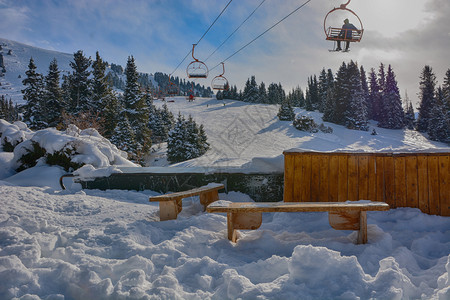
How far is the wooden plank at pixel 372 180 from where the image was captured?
4.83 m

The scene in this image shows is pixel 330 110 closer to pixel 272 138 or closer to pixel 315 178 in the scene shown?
pixel 272 138

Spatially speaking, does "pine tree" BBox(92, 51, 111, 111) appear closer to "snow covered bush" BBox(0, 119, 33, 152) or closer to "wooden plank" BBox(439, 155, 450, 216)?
"snow covered bush" BBox(0, 119, 33, 152)

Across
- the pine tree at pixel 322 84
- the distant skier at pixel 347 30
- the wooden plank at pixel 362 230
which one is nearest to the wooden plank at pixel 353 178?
the wooden plank at pixel 362 230

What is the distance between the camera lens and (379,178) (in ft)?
15.8

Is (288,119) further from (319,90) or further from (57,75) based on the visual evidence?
(57,75)

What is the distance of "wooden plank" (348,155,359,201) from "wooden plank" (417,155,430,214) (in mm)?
980

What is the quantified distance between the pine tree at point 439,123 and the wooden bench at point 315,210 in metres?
51.8

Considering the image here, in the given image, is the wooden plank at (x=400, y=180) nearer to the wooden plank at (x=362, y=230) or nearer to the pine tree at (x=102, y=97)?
the wooden plank at (x=362, y=230)

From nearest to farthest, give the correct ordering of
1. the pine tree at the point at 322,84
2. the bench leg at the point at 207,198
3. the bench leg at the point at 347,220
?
1. the bench leg at the point at 347,220
2. the bench leg at the point at 207,198
3. the pine tree at the point at 322,84

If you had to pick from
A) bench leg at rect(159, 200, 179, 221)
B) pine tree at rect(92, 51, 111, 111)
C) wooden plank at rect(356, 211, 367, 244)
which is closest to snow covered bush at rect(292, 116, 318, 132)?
pine tree at rect(92, 51, 111, 111)

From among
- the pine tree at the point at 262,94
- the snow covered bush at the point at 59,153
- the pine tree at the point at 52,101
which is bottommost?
the snow covered bush at the point at 59,153

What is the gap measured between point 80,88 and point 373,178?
32293 mm

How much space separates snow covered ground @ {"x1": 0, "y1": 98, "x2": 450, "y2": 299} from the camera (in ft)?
6.85

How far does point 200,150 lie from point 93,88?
13622mm
